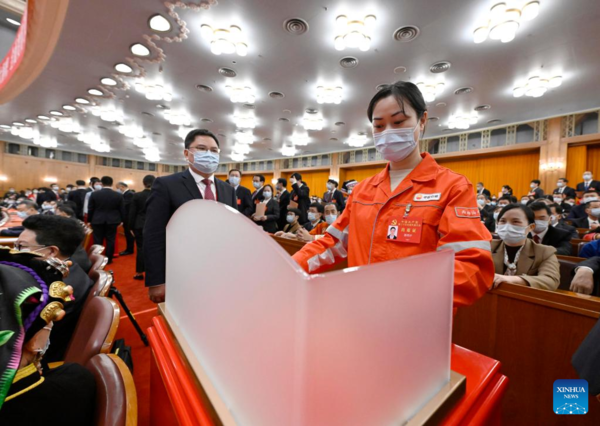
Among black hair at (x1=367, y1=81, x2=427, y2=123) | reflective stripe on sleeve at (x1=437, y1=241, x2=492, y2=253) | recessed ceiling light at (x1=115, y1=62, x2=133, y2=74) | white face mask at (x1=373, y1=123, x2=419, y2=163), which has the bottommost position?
reflective stripe on sleeve at (x1=437, y1=241, x2=492, y2=253)

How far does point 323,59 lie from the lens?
14.2 ft

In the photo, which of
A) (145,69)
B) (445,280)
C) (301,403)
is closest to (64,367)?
(301,403)

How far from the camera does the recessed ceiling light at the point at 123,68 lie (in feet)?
15.3

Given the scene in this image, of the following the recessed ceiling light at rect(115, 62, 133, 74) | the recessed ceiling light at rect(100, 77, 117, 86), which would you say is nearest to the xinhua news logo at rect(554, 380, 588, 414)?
the recessed ceiling light at rect(115, 62, 133, 74)

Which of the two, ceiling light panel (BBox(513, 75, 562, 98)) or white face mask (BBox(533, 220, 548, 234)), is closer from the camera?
white face mask (BBox(533, 220, 548, 234))

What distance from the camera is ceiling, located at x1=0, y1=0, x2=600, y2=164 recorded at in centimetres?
323

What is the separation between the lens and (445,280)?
45cm

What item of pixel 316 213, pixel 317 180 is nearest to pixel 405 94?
pixel 316 213

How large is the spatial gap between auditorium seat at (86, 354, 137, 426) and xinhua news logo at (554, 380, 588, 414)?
1470mm

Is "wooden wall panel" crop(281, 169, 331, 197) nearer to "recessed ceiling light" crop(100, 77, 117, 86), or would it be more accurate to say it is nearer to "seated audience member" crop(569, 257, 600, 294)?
"recessed ceiling light" crop(100, 77, 117, 86)

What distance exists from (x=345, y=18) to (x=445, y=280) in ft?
12.7

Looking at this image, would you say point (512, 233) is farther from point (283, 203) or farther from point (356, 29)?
point (283, 203)

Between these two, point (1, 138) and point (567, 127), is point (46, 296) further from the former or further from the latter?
point (1, 138)

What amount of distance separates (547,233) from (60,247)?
3.65 metres
